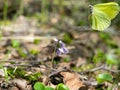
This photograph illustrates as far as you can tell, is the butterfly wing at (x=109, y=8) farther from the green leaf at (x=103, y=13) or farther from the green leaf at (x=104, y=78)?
the green leaf at (x=104, y=78)

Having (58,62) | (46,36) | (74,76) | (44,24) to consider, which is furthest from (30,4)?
(74,76)

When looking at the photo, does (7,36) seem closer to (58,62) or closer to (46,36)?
(46,36)

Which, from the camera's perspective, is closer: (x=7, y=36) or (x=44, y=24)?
(x=7, y=36)

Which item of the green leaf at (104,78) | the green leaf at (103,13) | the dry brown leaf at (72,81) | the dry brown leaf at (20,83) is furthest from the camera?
the green leaf at (104,78)

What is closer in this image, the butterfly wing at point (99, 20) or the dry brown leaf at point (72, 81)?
the butterfly wing at point (99, 20)

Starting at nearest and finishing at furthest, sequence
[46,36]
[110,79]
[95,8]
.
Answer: [95,8]
[110,79]
[46,36]

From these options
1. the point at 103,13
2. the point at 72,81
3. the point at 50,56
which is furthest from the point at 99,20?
the point at 50,56

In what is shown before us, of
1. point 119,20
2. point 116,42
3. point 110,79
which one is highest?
point 119,20

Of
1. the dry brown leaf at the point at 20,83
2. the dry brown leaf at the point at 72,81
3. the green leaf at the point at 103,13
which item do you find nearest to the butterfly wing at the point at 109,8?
the green leaf at the point at 103,13
